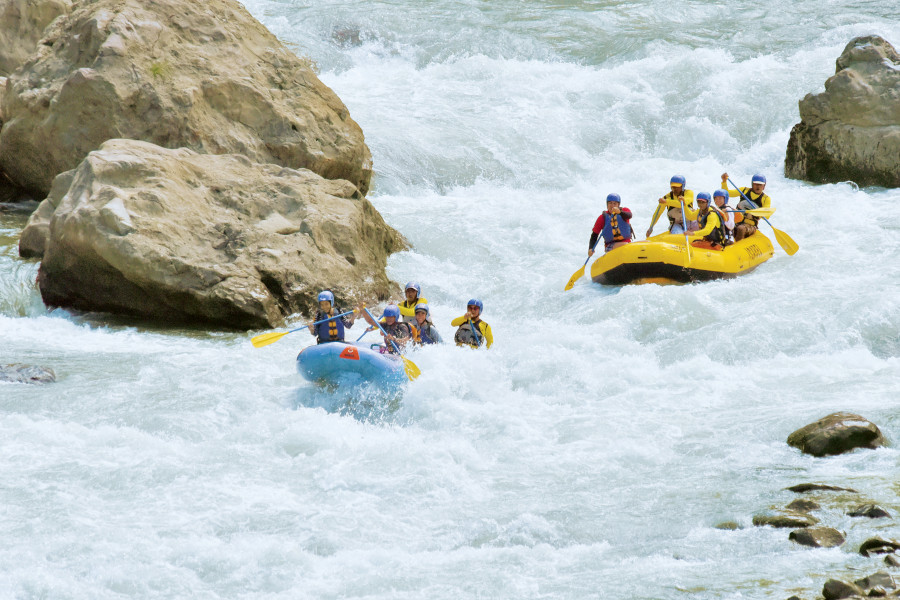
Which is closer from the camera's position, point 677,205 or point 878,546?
point 878,546

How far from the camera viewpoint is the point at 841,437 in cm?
578

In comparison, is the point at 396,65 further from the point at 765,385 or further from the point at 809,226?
the point at 765,385

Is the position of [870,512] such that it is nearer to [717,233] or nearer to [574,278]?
[574,278]

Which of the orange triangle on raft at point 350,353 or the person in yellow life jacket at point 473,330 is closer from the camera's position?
the orange triangle on raft at point 350,353

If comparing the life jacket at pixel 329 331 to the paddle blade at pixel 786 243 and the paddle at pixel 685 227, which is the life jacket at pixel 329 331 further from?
the paddle blade at pixel 786 243

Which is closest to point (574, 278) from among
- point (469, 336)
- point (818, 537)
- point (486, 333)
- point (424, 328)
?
point (486, 333)

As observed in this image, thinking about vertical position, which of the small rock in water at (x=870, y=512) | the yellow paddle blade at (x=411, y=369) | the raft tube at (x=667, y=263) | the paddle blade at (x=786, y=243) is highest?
the paddle blade at (x=786, y=243)

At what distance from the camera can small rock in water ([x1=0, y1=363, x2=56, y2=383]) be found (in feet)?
23.5

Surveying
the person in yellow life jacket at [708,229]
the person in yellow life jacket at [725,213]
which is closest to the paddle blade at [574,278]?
the person in yellow life jacket at [708,229]

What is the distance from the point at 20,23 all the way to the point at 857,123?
1199 cm

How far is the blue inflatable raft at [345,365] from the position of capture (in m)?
7.10

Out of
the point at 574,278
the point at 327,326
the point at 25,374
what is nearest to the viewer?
the point at 25,374

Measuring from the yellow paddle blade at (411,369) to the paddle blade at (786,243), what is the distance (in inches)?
200

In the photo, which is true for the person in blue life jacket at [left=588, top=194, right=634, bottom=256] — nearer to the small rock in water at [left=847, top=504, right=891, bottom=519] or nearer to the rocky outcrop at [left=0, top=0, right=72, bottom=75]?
the small rock in water at [left=847, top=504, right=891, bottom=519]
